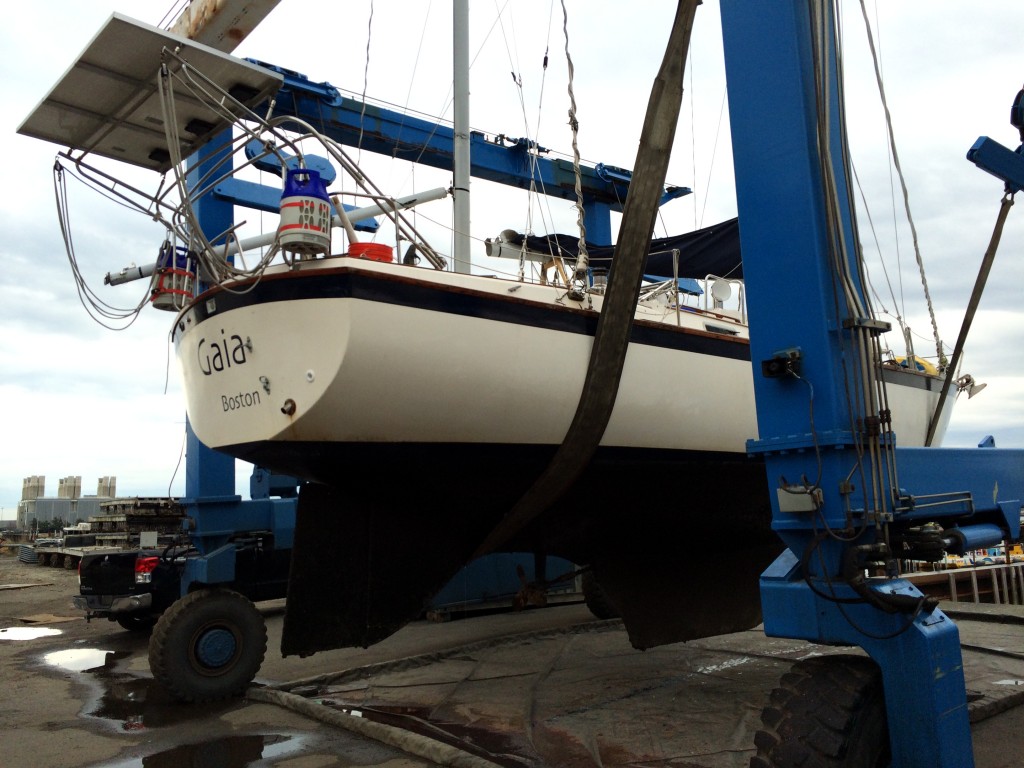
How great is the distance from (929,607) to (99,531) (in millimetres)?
15369

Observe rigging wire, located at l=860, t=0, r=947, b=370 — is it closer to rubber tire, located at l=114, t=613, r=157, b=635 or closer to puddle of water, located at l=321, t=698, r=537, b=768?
puddle of water, located at l=321, t=698, r=537, b=768

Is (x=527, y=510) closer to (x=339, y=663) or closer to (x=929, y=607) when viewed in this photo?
(x=929, y=607)

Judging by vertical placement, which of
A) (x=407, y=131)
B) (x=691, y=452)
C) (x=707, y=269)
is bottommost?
(x=691, y=452)

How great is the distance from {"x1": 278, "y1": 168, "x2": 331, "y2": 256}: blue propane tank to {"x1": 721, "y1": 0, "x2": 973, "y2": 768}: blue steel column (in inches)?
68.0

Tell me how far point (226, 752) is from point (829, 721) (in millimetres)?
2804

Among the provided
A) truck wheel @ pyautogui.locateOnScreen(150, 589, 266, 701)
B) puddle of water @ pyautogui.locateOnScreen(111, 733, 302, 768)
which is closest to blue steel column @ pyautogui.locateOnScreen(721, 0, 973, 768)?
puddle of water @ pyautogui.locateOnScreen(111, 733, 302, 768)

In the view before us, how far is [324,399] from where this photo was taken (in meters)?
3.28

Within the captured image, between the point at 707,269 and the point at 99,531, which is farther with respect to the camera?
the point at 99,531

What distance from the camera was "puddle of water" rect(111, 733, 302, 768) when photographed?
3.61 m

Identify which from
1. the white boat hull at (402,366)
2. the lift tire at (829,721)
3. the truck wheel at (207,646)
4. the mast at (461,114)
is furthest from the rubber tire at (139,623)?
the lift tire at (829,721)

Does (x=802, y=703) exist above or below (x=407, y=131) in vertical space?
below

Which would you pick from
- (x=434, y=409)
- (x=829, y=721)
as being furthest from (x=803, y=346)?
(x=434, y=409)

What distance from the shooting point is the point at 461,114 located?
5.90 m

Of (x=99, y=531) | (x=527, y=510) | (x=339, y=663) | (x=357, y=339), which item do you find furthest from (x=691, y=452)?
(x=99, y=531)
